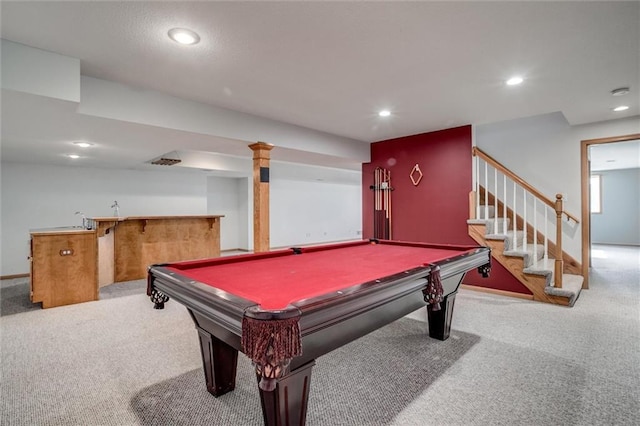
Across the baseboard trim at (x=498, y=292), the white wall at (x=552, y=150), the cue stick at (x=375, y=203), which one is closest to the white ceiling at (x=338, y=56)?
the white wall at (x=552, y=150)

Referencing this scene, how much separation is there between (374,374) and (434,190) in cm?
332

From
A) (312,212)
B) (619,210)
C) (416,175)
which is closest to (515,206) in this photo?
(416,175)

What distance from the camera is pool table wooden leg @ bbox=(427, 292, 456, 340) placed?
8.85ft

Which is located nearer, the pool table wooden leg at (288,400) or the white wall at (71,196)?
the pool table wooden leg at (288,400)

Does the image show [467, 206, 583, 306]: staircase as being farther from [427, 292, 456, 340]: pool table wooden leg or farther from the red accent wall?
[427, 292, 456, 340]: pool table wooden leg

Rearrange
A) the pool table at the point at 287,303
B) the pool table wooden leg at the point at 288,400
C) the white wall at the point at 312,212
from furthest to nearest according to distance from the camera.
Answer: the white wall at the point at 312,212 < the pool table wooden leg at the point at 288,400 < the pool table at the point at 287,303

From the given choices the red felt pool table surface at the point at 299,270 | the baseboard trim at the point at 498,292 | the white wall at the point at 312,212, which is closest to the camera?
the red felt pool table surface at the point at 299,270

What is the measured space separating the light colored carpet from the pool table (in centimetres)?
40

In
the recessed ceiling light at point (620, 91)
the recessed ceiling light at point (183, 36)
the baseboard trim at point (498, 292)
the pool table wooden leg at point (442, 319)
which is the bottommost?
the baseboard trim at point (498, 292)

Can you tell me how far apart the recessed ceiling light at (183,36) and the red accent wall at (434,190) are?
145 inches

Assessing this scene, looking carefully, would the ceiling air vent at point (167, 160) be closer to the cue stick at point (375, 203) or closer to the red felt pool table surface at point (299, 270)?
the cue stick at point (375, 203)

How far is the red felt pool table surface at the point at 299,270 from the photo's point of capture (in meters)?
1.51

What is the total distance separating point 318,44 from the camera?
2266 mm

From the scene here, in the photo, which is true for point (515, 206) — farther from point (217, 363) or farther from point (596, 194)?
point (596, 194)
